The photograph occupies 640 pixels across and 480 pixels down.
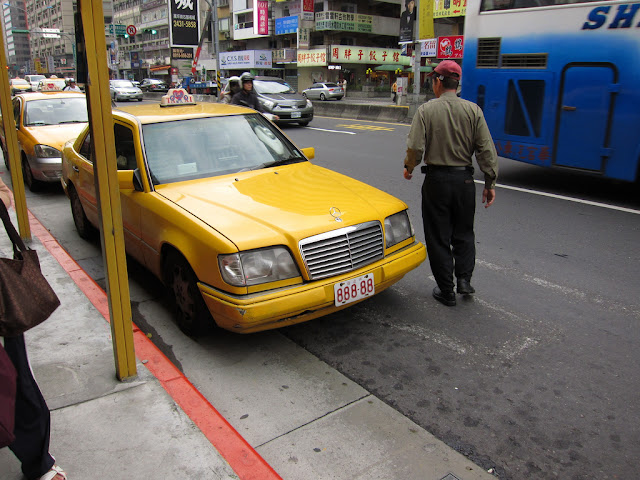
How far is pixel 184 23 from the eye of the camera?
Answer: 2553 cm

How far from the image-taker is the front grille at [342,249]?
352cm

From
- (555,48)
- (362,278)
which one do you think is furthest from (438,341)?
(555,48)

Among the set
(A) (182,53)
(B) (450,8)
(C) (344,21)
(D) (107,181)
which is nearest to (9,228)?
(D) (107,181)

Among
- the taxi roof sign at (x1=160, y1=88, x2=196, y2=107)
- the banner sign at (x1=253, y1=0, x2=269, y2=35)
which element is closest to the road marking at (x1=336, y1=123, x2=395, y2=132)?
the taxi roof sign at (x1=160, y1=88, x2=196, y2=107)

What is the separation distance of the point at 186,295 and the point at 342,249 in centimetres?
120

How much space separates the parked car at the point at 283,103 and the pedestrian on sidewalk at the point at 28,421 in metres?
16.3

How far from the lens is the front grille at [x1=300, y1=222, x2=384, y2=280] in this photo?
3.52 meters

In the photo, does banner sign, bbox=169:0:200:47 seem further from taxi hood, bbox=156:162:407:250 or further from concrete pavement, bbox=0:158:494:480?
concrete pavement, bbox=0:158:494:480

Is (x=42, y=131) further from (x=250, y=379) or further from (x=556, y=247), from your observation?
(x=556, y=247)

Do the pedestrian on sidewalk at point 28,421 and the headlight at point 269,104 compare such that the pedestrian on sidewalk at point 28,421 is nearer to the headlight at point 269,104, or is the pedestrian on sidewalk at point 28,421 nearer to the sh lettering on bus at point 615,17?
the sh lettering on bus at point 615,17

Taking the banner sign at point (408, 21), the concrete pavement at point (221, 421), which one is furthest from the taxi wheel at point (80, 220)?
the banner sign at point (408, 21)

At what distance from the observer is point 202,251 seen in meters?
3.50

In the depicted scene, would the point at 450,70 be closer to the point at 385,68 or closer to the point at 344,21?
the point at 385,68

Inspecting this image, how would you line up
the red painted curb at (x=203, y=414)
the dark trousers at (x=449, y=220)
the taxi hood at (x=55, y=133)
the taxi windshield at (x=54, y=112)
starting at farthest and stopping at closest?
the taxi windshield at (x=54, y=112) < the taxi hood at (x=55, y=133) < the dark trousers at (x=449, y=220) < the red painted curb at (x=203, y=414)
